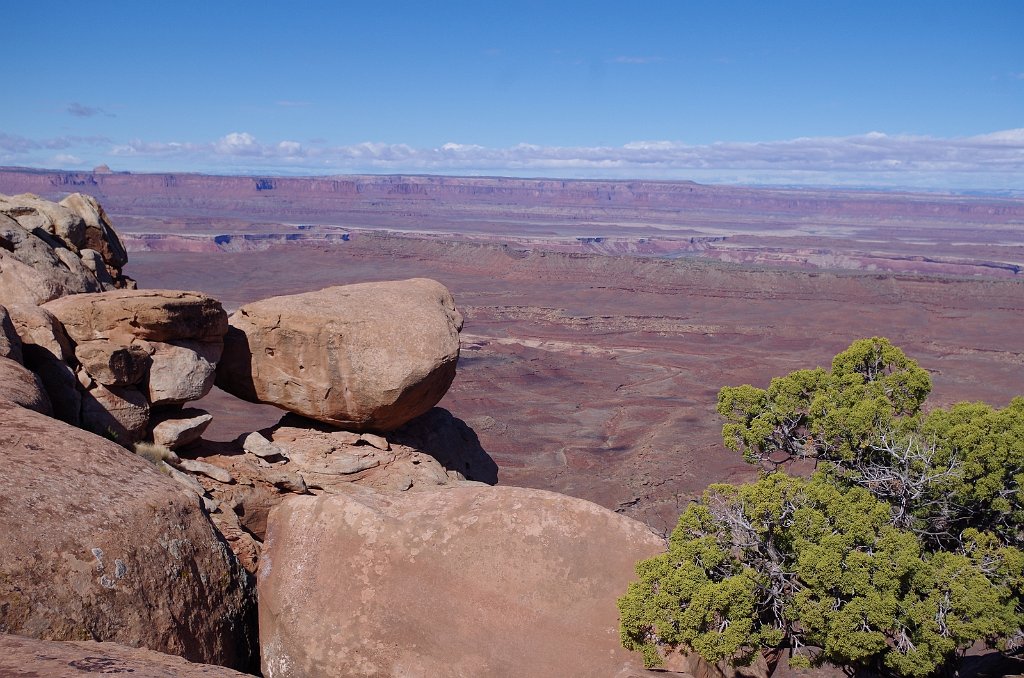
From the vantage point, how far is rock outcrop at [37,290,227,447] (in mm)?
12477

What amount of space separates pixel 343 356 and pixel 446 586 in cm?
616

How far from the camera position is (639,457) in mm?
33375

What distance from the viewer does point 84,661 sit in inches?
230

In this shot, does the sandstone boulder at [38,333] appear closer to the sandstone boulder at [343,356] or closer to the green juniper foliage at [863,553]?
the sandstone boulder at [343,356]

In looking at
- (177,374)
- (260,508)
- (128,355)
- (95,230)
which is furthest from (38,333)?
(95,230)

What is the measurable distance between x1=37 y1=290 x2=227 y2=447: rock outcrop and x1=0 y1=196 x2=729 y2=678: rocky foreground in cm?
4

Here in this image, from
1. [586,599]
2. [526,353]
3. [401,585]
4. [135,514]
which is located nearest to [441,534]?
[401,585]

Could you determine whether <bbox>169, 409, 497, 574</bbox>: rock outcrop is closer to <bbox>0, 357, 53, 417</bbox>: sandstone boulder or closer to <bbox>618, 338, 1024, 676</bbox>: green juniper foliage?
<bbox>0, 357, 53, 417</bbox>: sandstone boulder

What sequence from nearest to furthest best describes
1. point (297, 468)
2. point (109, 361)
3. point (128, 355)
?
point (109, 361)
point (128, 355)
point (297, 468)

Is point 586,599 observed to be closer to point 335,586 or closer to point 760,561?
point 760,561

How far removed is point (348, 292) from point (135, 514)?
29.1 feet

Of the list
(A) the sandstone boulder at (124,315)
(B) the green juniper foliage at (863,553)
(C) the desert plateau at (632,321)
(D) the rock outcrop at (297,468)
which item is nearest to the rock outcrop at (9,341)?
(A) the sandstone boulder at (124,315)

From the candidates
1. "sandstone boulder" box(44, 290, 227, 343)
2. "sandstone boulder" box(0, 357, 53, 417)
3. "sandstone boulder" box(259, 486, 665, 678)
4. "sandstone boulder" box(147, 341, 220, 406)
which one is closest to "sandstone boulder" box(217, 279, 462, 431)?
"sandstone boulder" box(147, 341, 220, 406)

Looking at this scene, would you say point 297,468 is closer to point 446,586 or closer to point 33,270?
point 446,586
